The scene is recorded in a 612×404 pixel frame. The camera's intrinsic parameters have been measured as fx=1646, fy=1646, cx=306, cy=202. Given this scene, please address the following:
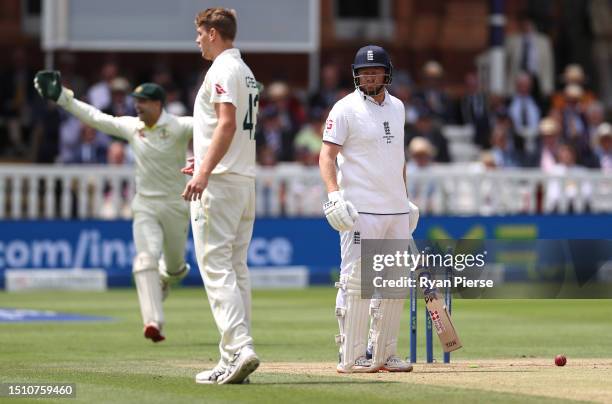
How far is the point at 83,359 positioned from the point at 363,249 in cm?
278

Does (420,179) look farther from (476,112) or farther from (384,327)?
(384,327)

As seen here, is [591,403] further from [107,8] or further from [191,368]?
[107,8]

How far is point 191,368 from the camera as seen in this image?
466 inches

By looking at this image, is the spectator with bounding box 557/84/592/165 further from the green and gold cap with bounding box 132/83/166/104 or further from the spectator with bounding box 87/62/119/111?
the green and gold cap with bounding box 132/83/166/104

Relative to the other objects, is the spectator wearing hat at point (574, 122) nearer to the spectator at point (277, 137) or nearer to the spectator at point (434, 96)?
the spectator at point (434, 96)

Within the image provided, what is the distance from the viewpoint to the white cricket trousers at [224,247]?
33.7 feet

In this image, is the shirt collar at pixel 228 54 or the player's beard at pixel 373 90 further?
the player's beard at pixel 373 90

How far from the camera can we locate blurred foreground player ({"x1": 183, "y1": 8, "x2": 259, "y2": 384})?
10.2 m

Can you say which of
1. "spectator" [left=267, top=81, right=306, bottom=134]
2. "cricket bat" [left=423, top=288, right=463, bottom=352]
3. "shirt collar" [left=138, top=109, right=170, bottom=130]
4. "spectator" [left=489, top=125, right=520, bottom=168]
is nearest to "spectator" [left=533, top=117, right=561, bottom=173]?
"spectator" [left=489, top=125, right=520, bottom=168]

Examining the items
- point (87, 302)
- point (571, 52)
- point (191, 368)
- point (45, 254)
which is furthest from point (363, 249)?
point (571, 52)

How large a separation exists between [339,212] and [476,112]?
1644cm

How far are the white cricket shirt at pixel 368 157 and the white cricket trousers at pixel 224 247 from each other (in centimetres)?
91

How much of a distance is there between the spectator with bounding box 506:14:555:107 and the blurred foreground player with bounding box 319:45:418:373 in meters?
17.6

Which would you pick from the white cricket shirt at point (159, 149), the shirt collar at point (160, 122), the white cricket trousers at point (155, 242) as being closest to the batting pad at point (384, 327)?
the white cricket trousers at point (155, 242)
